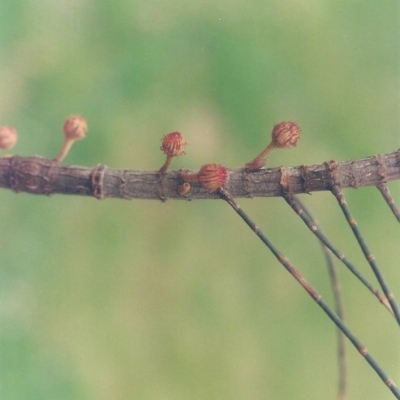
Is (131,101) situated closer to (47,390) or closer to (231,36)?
(231,36)

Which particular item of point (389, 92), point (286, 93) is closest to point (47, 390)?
point (286, 93)

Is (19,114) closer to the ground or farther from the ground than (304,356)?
farther from the ground

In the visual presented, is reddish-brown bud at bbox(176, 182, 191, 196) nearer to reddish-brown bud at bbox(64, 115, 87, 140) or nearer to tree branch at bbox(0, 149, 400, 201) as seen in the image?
tree branch at bbox(0, 149, 400, 201)

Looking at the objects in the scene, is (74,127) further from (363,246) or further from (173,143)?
(363,246)

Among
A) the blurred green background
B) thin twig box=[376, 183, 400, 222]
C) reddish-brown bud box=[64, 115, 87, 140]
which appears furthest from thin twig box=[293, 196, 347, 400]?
reddish-brown bud box=[64, 115, 87, 140]

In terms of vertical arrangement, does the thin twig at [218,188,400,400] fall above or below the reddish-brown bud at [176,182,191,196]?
below

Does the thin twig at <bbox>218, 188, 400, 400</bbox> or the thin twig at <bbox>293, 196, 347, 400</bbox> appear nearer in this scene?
the thin twig at <bbox>218, 188, 400, 400</bbox>
